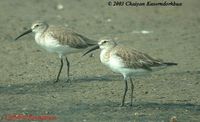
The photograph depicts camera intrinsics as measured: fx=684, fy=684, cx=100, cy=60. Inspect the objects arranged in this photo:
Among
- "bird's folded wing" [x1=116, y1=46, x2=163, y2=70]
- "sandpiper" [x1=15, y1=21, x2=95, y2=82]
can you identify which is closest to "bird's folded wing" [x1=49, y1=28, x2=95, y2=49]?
"sandpiper" [x1=15, y1=21, x2=95, y2=82]

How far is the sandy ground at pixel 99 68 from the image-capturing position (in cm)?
1141

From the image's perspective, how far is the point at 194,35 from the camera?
19.0 meters

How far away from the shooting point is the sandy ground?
11.4 m

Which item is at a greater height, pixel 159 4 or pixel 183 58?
pixel 159 4

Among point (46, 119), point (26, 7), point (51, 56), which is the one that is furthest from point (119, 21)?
point (46, 119)

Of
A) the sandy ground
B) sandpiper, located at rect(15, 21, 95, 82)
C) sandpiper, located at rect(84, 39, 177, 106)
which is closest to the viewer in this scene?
the sandy ground

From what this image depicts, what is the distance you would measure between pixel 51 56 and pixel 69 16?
16.1 ft

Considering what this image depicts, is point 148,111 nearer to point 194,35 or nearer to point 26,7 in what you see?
point 194,35

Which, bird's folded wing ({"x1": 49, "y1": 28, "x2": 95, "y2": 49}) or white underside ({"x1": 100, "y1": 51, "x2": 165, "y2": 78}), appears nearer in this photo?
white underside ({"x1": 100, "y1": 51, "x2": 165, "y2": 78})

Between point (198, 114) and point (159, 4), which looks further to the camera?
point (159, 4)

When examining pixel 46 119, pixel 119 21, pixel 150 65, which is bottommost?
pixel 46 119

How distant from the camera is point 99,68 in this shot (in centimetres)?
1513

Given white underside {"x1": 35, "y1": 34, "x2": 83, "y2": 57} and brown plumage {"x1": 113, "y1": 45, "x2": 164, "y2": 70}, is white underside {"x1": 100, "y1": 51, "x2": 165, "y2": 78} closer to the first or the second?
brown plumage {"x1": 113, "y1": 45, "x2": 164, "y2": 70}

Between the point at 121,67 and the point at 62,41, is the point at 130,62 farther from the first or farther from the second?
the point at 62,41
